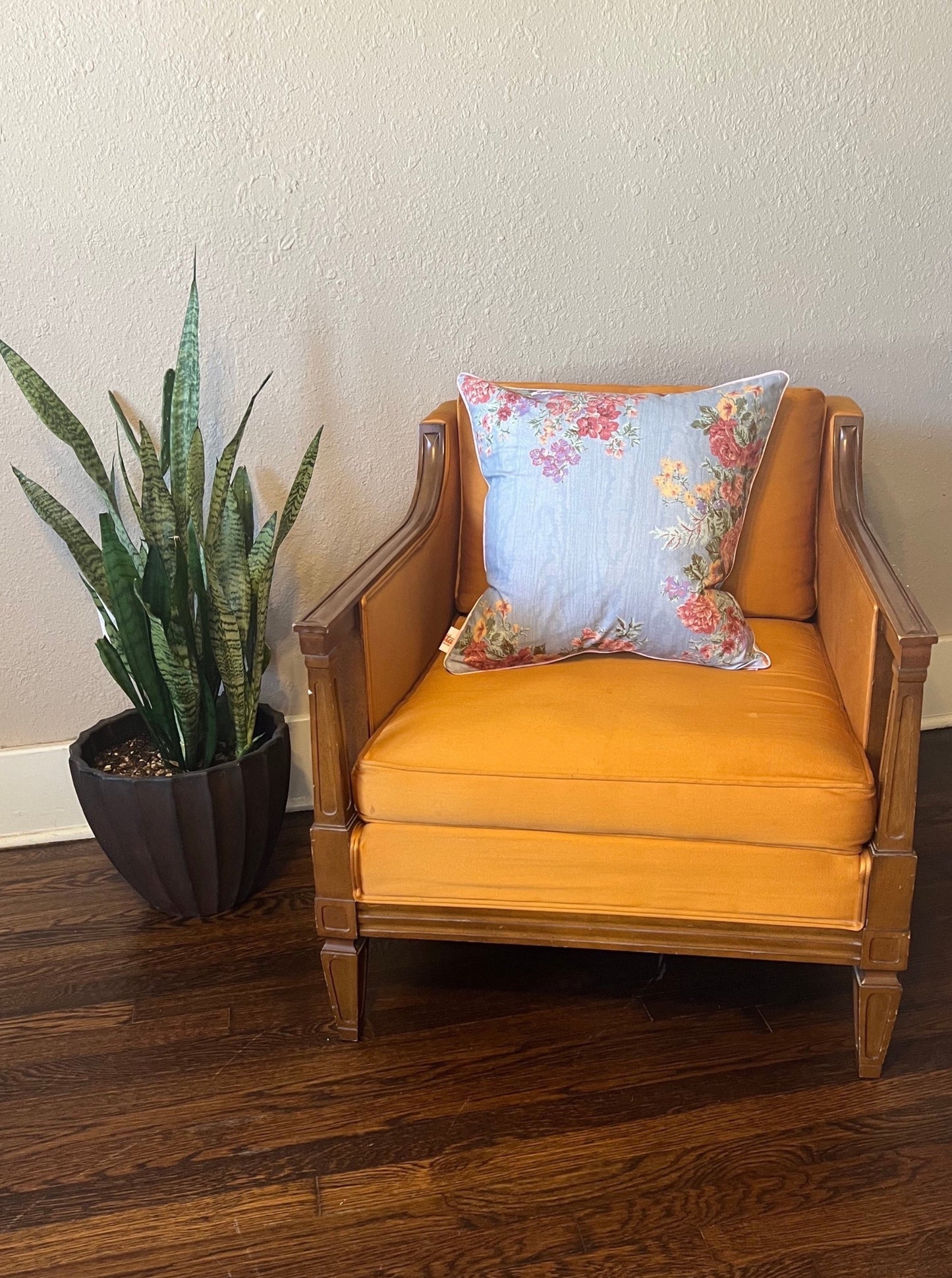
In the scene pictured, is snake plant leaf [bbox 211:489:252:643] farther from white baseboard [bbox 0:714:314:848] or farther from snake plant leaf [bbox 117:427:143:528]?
white baseboard [bbox 0:714:314:848]

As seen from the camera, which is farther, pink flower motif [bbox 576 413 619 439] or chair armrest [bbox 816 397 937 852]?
pink flower motif [bbox 576 413 619 439]

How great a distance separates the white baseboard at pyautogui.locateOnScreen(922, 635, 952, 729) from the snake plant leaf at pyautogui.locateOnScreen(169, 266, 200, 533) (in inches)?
64.2

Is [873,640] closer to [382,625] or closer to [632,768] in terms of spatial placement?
[632,768]

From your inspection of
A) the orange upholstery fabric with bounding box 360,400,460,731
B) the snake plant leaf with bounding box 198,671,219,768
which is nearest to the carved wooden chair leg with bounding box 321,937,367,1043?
the orange upholstery fabric with bounding box 360,400,460,731

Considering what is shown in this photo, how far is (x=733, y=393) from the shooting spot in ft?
5.35

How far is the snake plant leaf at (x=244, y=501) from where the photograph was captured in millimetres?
1727

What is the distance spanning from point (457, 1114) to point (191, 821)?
24.4 inches

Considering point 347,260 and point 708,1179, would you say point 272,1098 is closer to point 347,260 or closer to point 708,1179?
point 708,1179

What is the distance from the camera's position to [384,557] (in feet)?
5.10

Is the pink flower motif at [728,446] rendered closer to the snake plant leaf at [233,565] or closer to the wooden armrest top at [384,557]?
the wooden armrest top at [384,557]

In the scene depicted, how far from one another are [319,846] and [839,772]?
676 mm

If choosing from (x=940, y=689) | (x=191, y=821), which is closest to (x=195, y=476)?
(x=191, y=821)

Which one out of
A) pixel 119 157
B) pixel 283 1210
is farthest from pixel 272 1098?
pixel 119 157

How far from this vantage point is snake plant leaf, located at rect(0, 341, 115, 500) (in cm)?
157
